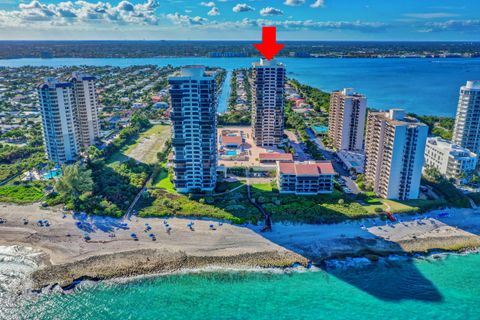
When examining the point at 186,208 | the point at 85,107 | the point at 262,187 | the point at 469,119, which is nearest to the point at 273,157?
the point at 262,187

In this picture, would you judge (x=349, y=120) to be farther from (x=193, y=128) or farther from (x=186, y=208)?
(x=186, y=208)

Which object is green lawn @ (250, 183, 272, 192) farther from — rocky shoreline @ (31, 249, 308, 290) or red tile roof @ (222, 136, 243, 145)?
red tile roof @ (222, 136, 243, 145)

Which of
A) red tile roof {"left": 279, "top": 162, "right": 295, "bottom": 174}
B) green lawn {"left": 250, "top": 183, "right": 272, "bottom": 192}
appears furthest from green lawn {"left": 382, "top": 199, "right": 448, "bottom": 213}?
green lawn {"left": 250, "top": 183, "right": 272, "bottom": 192}

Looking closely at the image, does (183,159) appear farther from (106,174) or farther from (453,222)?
(453,222)

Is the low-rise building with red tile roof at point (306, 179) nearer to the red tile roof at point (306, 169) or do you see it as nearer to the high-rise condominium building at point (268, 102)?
the red tile roof at point (306, 169)

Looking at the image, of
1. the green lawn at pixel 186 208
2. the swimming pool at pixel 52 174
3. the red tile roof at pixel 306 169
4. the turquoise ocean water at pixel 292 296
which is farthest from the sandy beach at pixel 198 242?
the swimming pool at pixel 52 174

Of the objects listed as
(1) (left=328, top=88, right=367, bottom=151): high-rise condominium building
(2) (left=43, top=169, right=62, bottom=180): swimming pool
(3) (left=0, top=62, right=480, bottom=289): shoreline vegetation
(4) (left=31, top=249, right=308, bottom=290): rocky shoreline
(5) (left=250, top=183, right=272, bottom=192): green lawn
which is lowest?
(4) (left=31, top=249, right=308, bottom=290): rocky shoreline
